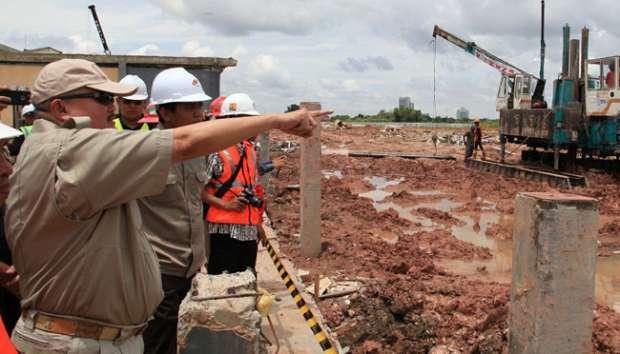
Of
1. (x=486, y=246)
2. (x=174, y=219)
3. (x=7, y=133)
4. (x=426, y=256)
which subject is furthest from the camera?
(x=486, y=246)

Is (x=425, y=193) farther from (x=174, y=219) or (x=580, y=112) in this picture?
(x=174, y=219)

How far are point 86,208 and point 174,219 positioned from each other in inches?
55.8

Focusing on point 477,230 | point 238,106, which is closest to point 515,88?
point 477,230

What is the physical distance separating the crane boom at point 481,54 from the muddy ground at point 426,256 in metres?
6.08

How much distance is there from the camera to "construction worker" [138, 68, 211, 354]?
3299mm

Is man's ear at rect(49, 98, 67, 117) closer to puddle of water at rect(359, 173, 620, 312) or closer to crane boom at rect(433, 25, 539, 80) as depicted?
puddle of water at rect(359, 173, 620, 312)

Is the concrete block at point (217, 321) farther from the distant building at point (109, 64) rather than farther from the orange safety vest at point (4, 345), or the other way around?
the distant building at point (109, 64)

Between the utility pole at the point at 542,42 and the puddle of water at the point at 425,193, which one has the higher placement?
the utility pole at the point at 542,42

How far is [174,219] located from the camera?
3.32 m

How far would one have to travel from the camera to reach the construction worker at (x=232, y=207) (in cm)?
423

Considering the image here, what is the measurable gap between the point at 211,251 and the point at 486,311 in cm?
272

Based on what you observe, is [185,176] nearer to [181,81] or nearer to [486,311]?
[181,81]

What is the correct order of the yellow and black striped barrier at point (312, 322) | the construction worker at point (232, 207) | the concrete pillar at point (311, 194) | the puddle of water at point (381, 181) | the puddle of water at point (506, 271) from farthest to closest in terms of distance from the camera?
the puddle of water at point (381, 181)
the puddle of water at point (506, 271)
the concrete pillar at point (311, 194)
the construction worker at point (232, 207)
the yellow and black striped barrier at point (312, 322)

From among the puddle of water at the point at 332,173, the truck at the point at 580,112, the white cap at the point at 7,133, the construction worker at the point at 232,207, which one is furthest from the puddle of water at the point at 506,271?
the puddle of water at the point at 332,173
